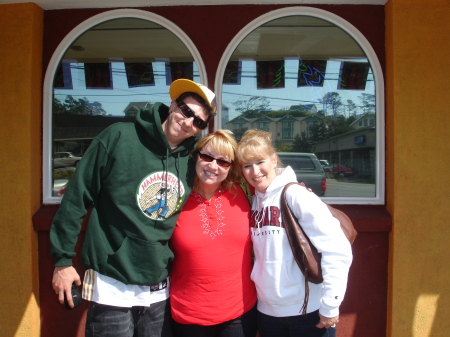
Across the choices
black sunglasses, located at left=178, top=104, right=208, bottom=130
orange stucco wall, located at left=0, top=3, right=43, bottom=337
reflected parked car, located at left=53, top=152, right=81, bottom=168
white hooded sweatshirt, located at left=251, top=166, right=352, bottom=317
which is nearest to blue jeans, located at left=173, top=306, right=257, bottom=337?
white hooded sweatshirt, located at left=251, top=166, right=352, bottom=317

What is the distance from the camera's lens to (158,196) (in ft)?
6.28

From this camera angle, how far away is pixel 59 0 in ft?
9.07

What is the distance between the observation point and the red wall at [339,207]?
2.82 meters

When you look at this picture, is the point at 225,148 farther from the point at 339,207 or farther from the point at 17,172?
the point at 17,172

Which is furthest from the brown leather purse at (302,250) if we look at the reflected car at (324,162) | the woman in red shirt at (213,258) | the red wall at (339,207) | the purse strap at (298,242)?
the reflected car at (324,162)

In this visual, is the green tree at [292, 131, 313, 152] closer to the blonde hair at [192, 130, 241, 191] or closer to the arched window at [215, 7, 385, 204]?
the arched window at [215, 7, 385, 204]

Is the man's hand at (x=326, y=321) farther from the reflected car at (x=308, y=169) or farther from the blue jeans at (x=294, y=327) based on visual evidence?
the reflected car at (x=308, y=169)

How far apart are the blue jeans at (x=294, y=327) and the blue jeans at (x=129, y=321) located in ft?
1.83

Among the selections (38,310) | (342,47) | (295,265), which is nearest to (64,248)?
(295,265)

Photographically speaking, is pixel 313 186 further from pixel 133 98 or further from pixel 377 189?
pixel 133 98

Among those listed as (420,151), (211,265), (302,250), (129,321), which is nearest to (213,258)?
(211,265)

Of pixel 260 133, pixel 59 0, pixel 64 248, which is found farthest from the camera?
pixel 59 0

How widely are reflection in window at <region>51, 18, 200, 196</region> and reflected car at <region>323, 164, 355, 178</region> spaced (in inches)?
54.5

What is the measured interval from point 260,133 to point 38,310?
2.28 m
